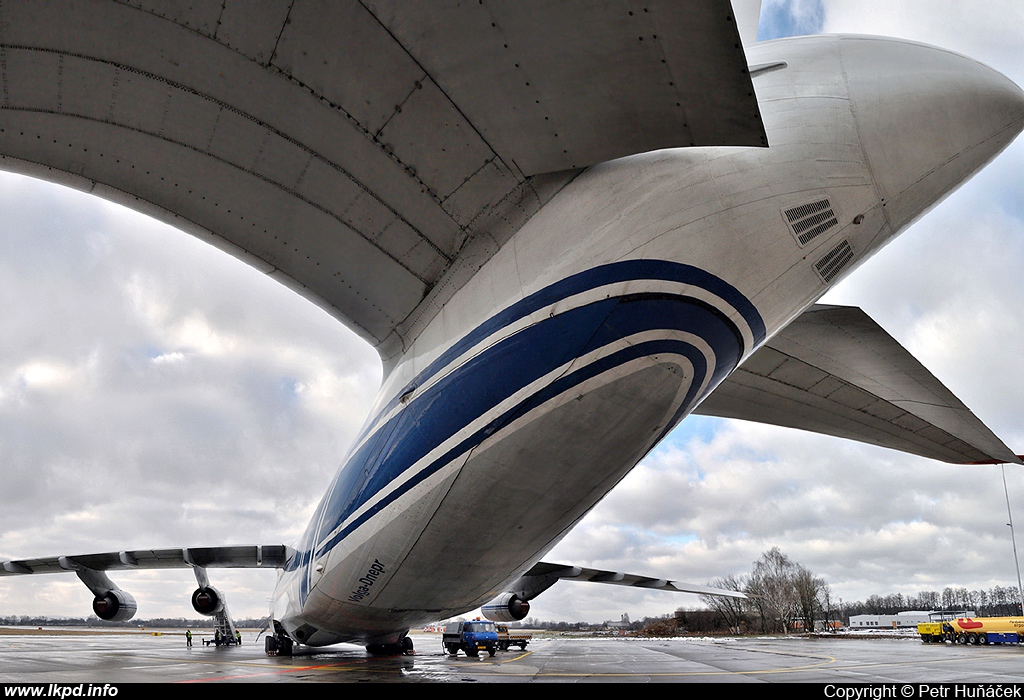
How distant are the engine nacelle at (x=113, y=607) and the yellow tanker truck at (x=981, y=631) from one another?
25546mm

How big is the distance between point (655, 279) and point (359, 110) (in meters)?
2.46

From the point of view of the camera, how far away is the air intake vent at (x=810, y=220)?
429cm

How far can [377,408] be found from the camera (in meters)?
6.91

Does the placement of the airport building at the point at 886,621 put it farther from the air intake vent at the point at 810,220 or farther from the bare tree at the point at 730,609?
the air intake vent at the point at 810,220

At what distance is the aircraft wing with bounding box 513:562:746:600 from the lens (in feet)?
46.5

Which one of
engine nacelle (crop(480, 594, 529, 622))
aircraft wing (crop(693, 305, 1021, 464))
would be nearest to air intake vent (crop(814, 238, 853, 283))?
aircraft wing (crop(693, 305, 1021, 464))

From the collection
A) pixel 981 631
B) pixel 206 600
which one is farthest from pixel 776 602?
pixel 206 600

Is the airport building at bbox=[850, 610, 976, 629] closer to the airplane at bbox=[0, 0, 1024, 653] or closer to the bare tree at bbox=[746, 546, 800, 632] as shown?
the bare tree at bbox=[746, 546, 800, 632]

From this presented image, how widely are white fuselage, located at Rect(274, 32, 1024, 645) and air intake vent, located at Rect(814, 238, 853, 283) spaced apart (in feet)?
0.05

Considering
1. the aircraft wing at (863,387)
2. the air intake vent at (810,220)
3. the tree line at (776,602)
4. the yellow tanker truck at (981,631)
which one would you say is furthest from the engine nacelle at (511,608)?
the tree line at (776,602)
